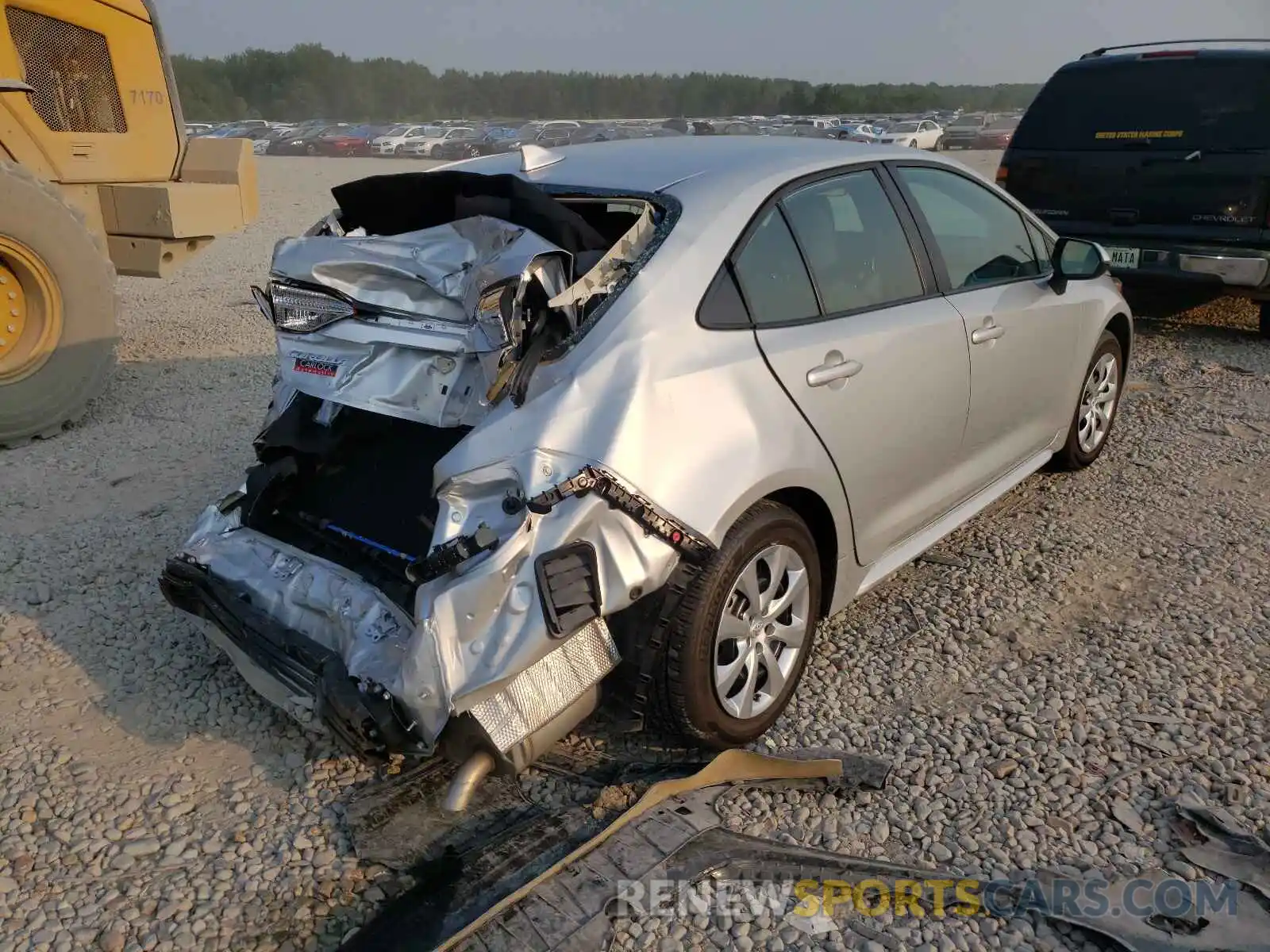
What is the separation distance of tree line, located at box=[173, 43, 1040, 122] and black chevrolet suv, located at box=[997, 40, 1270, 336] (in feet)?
195

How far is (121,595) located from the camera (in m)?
4.08

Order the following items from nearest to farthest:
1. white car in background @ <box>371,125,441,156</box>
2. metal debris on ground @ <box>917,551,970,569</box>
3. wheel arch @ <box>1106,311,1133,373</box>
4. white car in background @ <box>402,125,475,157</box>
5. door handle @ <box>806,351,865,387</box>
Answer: door handle @ <box>806,351,865,387</box>, metal debris on ground @ <box>917,551,970,569</box>, wheel arch @ <box>1106,311,1133,373</box>, white car in background @ <box>402,125,475,157</box>, white car in background @ <box>371,125,441,156</box>

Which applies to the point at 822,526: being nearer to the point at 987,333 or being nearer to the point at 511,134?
the point at 987,333

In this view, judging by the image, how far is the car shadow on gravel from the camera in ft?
10.7

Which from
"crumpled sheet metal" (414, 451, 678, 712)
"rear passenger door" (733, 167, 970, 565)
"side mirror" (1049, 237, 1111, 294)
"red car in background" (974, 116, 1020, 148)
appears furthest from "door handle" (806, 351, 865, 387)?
"red car in background" (974, 116, 1020, 148)

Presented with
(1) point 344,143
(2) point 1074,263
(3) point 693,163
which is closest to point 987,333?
(2) point 1074,263

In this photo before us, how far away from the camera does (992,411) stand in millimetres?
4070

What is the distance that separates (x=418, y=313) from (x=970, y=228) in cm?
250

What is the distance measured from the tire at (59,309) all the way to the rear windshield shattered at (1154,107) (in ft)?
22.3

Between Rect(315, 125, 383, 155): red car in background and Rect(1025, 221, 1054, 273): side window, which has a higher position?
Rect(1025, 221, 1054, 273): side window

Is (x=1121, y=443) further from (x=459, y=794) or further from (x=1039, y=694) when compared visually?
(x=459, y=794)

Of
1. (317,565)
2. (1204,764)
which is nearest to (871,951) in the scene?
(1204,764)

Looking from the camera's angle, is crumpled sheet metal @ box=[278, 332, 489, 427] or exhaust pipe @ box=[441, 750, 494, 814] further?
crumpled sheet metal @ box=[278, 332, 489, 427]

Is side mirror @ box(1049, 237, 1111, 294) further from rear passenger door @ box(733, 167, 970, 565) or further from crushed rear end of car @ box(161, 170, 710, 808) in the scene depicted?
crushed rear end of car @ box(161, 170, 710, 808)
